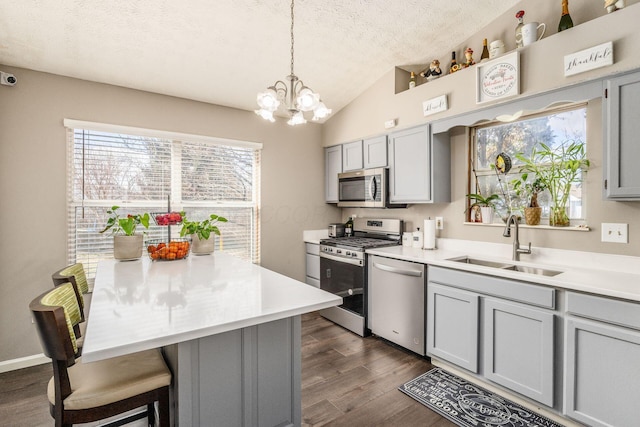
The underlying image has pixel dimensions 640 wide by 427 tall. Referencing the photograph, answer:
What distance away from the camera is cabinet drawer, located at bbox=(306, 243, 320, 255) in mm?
3911

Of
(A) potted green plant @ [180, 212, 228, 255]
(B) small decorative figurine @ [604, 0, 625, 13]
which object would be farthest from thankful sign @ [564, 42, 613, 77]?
(A) potted green plant @ [180, 212, 228, 255]

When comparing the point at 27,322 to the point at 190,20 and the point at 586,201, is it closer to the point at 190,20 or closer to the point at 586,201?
the point at 190,20

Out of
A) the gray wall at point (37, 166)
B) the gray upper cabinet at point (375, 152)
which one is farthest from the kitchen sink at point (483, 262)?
the gray wall at point (37, 166)

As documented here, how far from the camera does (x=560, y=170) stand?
238cm

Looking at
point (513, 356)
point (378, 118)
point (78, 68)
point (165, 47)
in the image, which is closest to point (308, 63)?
point (378, 118)

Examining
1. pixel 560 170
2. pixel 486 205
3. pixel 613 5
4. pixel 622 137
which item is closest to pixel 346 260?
pixel 486 205

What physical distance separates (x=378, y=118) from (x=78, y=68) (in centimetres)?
278

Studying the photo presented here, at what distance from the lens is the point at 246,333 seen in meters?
1.36

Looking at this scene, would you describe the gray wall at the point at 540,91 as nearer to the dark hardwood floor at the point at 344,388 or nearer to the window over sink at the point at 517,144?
the window over sink at the point at 517,144

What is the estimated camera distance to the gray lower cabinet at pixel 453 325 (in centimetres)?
227

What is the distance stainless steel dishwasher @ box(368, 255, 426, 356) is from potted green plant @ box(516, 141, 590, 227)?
3.52ft

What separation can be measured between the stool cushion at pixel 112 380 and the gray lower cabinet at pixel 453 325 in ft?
6.36

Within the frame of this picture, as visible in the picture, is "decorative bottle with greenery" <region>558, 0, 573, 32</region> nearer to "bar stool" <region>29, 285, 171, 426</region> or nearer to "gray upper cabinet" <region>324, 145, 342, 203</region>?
"gray upper cabinet" <region>324, 145, 342, 203</region>

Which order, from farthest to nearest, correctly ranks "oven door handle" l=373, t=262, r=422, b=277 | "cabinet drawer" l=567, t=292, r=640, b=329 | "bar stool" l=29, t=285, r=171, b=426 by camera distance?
"oven door handle" l=373, t=262, r=422, b=277 → "cabinet drawer" l=567, t=292, r=640, b=329 → "bar stool" l=29, t=285, r=171, b=426
